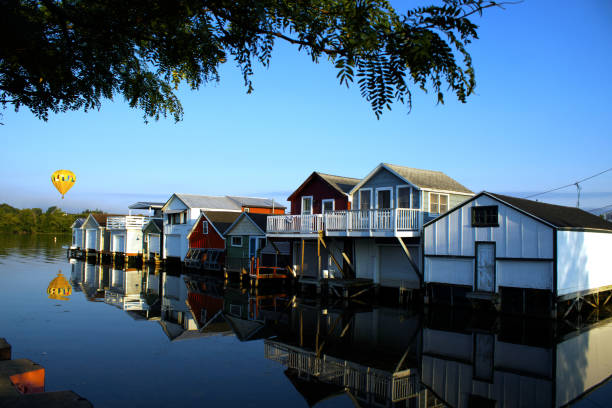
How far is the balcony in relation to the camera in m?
25.1

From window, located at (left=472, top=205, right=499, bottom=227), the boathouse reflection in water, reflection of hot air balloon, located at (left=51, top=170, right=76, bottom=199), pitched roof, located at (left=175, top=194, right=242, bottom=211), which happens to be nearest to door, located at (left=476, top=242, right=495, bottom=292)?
window, located at (left=472, top=205, right=499, bottom=227)

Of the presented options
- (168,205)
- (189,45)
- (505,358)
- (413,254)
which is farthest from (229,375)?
(168,205)

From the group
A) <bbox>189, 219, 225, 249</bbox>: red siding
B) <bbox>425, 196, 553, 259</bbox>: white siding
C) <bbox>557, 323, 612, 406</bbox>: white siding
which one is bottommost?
<bbox>557, 323, 612, 406</bbox>: white siding

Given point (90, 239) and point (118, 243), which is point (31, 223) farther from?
point (118, 243)

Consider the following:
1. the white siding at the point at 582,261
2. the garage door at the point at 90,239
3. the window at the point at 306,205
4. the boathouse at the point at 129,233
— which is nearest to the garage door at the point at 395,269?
the window at the point at 306,205

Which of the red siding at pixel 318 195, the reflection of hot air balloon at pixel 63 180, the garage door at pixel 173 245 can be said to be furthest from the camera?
the garage door at pixel 173 245

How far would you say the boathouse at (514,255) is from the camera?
67.7 ft

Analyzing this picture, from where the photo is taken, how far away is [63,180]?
37.9 metres

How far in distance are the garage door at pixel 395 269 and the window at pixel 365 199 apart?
271cm

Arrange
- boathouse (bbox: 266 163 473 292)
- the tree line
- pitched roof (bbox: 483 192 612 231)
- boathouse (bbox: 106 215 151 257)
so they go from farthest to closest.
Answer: the tree line
boathouse (bbox: 106 215 151 257)
boathouse (bbox: 266 163 473 292)
pitched roof (bbox: 483 192 612 231)

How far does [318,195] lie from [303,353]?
59.0 feet

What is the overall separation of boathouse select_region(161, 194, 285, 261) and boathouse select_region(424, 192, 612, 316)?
84.0ft

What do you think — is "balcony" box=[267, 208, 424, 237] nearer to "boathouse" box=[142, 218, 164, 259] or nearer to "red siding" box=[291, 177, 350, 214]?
"red siding" box=[291, 177, 350, 214]

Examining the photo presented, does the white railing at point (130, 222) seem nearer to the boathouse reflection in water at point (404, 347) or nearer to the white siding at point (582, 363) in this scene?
the boathouse reflection in water at point (404, 347)
